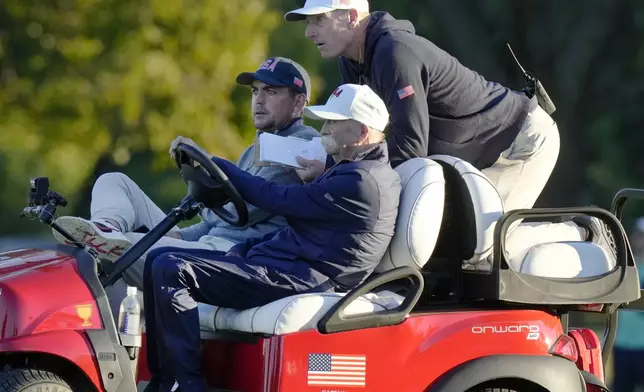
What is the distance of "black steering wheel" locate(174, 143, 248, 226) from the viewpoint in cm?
467

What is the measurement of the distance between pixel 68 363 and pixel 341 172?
1.22 m

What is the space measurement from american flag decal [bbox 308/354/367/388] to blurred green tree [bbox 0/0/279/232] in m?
7.00

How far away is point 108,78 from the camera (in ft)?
36.9

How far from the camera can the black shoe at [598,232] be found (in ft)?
17.8

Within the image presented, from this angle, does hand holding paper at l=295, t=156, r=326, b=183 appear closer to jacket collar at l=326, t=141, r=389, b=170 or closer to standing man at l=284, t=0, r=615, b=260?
standing man at l=284, t=0, r=615, b=260

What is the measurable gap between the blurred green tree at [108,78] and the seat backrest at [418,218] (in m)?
6.68

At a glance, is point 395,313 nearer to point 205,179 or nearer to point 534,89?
point 205,179

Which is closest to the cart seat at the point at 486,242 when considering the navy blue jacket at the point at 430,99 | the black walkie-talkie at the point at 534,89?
the navy blue jacket at the point at 430,99

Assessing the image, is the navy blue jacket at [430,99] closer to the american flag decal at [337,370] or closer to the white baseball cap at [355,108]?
the white baseball cap at [355,108]

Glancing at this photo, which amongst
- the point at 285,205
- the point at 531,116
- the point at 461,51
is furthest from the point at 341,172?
the point at 461,51

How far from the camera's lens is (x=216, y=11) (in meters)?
11.8

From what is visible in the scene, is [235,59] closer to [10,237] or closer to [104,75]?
[104,75]

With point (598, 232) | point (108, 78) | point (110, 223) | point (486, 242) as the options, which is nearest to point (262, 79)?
point (110, 223)

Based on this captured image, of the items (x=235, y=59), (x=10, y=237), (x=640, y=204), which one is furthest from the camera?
(x=640, y=204)
